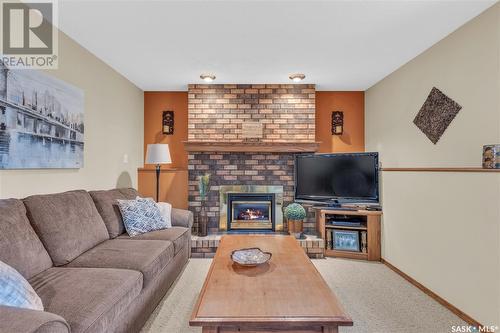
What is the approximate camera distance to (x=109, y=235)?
2551 mm

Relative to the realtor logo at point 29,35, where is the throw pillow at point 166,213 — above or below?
below

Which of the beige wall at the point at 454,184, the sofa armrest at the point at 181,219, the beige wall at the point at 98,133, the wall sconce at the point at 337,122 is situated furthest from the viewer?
the wall sconce at the point at 337,122

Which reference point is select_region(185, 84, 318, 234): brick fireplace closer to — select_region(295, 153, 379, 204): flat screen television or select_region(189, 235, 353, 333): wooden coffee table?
select_region(295, 153, 379, 204): flat screen television

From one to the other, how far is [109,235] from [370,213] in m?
3.16

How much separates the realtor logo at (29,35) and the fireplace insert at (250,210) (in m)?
2.69

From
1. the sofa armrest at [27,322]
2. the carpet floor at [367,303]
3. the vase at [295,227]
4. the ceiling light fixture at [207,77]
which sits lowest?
the carpet floor at [367,303]

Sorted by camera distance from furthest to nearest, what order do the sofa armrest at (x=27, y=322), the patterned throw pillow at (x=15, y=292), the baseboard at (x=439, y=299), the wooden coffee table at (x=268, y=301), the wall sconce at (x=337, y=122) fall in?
the wall sconce at (x=337, y=122)
the baseboard at (x=439, y=299)
the wooden coffee table at (x=268, y=301)
the patterned throw pillow at (x=15, y=292)
the sofa armrest at (x=27, y=322)

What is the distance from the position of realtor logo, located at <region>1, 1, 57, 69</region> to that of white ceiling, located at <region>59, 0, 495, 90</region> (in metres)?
0.13

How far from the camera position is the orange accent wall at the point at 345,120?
422 cm

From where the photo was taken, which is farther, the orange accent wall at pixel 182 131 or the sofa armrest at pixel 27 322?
the orange accent wall at pixel 182 131

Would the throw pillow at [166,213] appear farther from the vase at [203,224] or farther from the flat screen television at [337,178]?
the flat screen television at [337,178]

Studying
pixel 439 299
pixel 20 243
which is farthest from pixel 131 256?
pixel 439 299

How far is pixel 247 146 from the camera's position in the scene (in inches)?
153

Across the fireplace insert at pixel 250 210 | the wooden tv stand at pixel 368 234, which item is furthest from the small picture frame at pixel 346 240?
the fireplace insert at pixel 250 210
